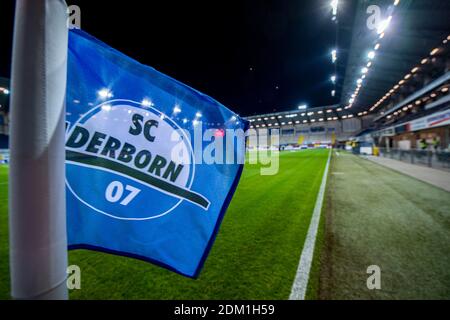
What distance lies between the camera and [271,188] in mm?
8086

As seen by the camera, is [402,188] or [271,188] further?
[271,188]

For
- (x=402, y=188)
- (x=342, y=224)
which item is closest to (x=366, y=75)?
(x=402, y=188)

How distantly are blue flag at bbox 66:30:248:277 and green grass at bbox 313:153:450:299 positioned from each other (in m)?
1.56

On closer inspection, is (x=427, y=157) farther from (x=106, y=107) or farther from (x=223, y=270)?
(x=106, y=107)

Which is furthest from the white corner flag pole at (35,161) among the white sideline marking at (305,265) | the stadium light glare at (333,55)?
the stadium light glare at (333,55)

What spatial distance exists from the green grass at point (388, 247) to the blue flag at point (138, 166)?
1559 millimetres

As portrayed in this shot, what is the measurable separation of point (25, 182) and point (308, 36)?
68.2ft

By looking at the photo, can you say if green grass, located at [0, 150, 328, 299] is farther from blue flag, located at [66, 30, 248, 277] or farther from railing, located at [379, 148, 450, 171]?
railing, located at [379, 148, 450, 171]

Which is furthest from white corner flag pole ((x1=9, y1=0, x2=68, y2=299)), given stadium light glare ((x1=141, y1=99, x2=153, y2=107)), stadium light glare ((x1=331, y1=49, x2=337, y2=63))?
stadium light glare ((x1=331, y1=49, x2=337, y2=63))

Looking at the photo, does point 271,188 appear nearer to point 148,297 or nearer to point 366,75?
point 148,297

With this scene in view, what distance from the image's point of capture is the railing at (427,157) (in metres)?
12.0

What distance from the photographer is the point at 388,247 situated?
10.5 ft

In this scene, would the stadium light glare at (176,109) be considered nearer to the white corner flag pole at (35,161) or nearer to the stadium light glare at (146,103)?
the stadium light glare at (146,103)

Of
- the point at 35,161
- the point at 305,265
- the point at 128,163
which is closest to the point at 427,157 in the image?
the point at 305,265
